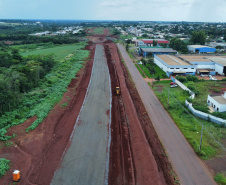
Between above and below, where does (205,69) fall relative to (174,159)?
above

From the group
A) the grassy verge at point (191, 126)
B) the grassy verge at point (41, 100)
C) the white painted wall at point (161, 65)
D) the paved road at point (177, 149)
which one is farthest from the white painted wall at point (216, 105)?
the grassy verge at point (41, 100)

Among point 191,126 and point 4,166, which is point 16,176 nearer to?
point 4,166

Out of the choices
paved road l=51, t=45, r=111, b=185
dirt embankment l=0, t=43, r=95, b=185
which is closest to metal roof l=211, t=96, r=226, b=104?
paved road l=51, t=45, r=111, b=185

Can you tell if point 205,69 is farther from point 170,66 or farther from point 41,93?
point 41,93

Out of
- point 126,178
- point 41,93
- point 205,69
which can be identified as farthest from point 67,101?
point 205,69

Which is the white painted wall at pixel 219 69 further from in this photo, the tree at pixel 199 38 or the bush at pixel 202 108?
the tree at pixel 199 38

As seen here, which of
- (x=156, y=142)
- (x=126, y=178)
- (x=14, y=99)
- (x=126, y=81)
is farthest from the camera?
(x=126, y=81)
